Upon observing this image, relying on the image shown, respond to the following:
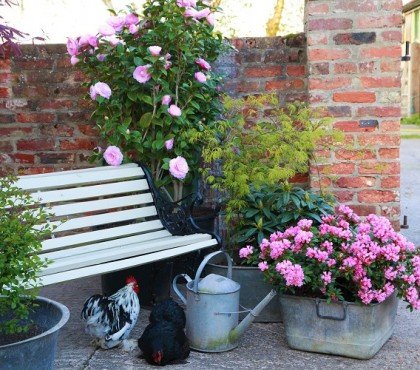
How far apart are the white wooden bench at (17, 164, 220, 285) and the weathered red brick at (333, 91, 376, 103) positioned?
1.18 m

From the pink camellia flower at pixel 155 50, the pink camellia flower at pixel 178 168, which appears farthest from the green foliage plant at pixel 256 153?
the pink camellia flower at pixel 155 50

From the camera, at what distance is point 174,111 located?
13.6 ft

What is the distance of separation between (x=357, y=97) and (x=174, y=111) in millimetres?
1119

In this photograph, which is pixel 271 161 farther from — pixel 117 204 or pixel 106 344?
pixel 106 344

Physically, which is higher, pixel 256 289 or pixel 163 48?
pixel 163 48

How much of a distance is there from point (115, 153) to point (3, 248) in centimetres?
152

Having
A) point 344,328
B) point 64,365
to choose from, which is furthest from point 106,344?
point 344,328

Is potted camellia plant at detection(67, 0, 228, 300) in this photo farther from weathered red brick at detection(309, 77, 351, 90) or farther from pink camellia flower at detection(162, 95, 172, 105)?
weathered red brick at detection(309, 77, 351, 90)

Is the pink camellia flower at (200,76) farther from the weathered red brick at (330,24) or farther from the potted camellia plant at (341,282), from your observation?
the potted camellia plant at (341,282)

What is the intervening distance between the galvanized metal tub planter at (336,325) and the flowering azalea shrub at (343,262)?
6cm

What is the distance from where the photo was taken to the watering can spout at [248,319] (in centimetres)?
345

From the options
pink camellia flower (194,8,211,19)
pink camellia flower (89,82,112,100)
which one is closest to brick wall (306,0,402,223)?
pink camellia flower (194,8,211,19)

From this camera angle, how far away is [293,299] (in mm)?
3436

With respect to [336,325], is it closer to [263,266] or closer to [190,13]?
[263,266]
